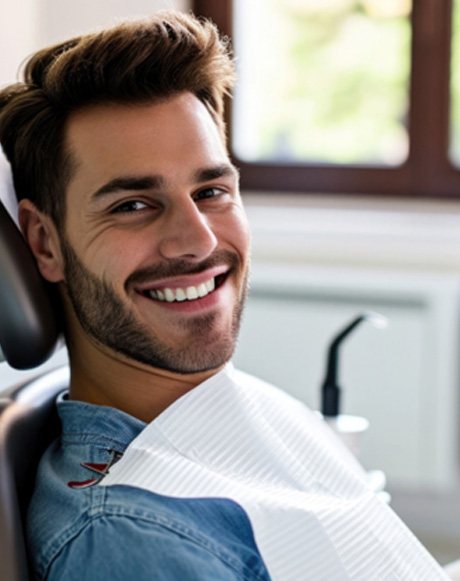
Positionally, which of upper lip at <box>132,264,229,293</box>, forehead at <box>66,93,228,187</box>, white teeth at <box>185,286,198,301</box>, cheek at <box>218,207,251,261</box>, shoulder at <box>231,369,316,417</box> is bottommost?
shoulder at <box>231,369,316,417</box>

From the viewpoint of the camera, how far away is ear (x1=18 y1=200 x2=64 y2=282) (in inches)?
55.9

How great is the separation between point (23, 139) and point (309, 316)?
5.78 feet

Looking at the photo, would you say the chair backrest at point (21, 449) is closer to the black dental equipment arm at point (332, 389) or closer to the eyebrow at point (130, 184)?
the eyebrow at point (130, 184)

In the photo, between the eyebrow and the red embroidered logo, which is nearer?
the red embroidered logo

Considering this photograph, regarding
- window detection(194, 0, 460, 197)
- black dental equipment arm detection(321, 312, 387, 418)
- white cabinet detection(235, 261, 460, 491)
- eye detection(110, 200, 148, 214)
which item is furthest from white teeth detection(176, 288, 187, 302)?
window detection(194, 0, 460, 197)

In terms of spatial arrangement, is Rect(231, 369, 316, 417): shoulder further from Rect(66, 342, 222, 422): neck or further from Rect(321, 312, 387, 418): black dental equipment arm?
Rect(321, 312, 387, 418): black dental equipment arm

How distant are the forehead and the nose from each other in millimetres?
52

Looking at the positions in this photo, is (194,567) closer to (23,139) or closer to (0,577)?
(0,577)

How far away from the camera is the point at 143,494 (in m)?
1.24

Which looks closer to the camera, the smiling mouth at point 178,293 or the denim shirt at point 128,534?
the denim shirt at point 128,534

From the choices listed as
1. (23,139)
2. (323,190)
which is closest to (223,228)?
(23,139)

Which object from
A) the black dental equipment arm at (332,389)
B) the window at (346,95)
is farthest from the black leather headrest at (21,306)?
the window at (346,95)

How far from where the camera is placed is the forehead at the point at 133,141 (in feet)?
4.56

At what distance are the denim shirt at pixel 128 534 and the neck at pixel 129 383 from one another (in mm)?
104
